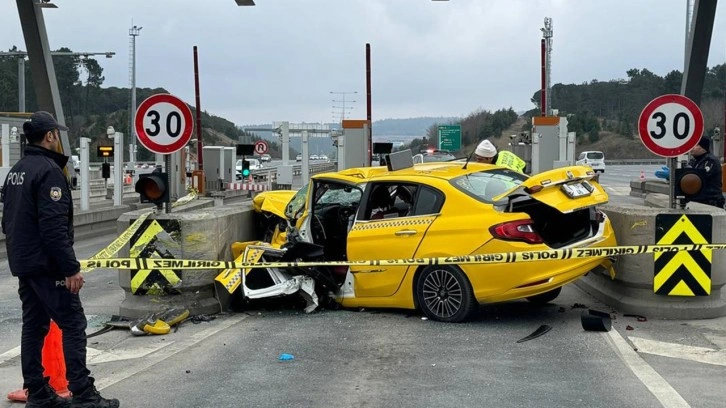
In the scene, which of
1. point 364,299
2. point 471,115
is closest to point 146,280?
point 364,299

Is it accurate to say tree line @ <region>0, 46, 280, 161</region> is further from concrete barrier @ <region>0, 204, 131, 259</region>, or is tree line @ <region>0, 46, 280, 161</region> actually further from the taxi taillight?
the taxi taillight

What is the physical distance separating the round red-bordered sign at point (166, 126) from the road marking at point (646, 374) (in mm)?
4899

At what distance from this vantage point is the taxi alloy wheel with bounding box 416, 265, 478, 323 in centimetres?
747

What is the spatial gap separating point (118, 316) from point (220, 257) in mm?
1252

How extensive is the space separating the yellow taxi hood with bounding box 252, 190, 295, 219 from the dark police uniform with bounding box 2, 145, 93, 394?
4.74m

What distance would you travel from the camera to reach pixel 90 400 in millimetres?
4988

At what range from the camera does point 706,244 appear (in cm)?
771

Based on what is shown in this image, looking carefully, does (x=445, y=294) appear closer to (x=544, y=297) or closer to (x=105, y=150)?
(x=544, y=297)

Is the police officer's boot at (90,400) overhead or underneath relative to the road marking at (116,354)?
overhead

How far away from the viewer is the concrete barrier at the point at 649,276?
25.4 feet

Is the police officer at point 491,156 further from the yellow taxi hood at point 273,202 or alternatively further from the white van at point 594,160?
the white van at point 594,160

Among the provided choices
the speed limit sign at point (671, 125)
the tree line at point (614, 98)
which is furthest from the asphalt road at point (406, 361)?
the tree line at point (614, 98)

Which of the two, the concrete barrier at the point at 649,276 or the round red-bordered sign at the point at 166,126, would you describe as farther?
the round red-bordered sign at the point at 166,126

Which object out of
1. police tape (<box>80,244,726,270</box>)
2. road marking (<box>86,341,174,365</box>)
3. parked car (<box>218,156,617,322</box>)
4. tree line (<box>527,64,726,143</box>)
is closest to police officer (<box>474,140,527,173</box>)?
parked car (<box>218,156,617,322</box>)
